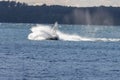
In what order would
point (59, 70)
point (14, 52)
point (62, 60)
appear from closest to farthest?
1. point (59, 70)
2. point (62, 60)
3. point (14, 52)

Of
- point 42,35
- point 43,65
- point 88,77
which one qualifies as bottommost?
point 88,77

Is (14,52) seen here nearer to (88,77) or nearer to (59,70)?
(59,70)

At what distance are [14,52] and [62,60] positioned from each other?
1089cm

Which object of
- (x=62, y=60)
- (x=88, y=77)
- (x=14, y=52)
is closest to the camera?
(x=88, y=77)

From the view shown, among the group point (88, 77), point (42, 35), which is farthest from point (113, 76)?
point (42, 35)

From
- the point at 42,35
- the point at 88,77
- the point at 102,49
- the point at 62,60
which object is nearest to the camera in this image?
the point at 88,77

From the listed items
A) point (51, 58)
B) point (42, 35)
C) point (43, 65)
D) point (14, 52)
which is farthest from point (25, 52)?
point (42, 35)

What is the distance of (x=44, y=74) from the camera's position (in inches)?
2117

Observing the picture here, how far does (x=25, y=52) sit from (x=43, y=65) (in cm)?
1584

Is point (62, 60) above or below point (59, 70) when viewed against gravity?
above

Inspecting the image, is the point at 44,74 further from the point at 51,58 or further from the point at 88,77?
the point at 51,58

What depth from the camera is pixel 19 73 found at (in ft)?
177

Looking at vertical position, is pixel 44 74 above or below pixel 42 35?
below

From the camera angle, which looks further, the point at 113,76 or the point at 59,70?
the point at 59,70
